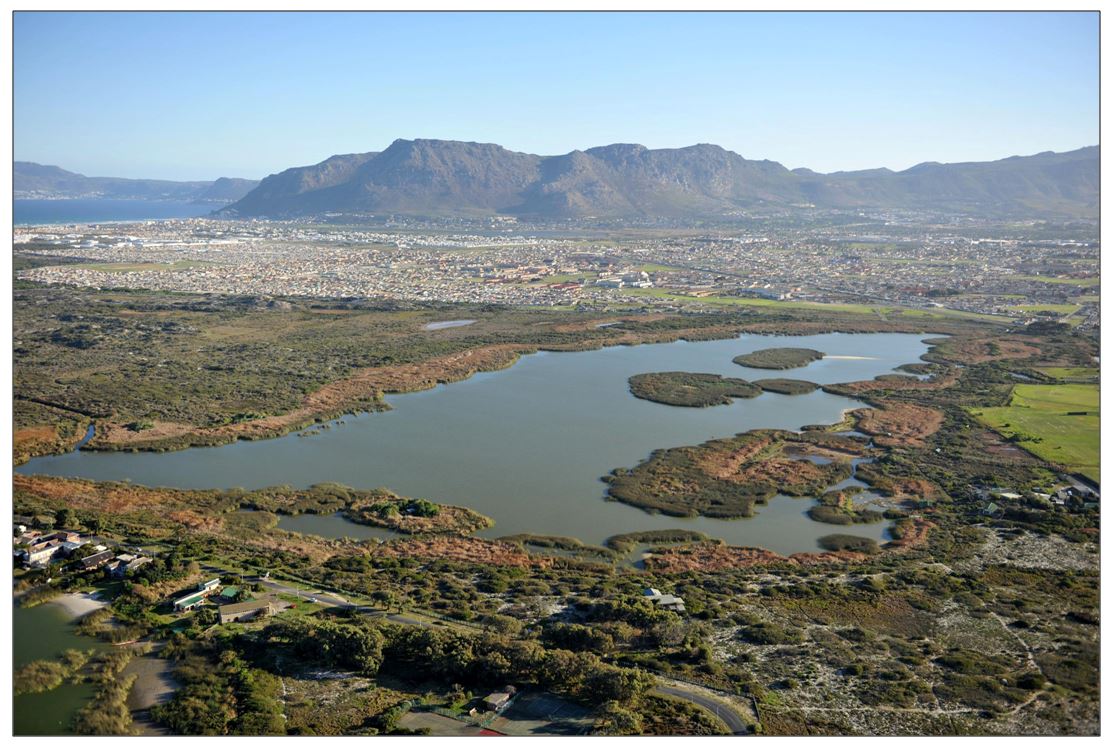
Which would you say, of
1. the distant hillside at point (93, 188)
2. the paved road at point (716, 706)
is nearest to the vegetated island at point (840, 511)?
the paved road at point (716, 706)

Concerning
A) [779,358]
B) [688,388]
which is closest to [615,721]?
[688,388]

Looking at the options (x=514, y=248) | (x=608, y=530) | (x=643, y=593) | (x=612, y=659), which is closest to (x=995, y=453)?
(x=608, y=530)

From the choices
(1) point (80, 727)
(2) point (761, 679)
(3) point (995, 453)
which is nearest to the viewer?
(1) point (80, 727)

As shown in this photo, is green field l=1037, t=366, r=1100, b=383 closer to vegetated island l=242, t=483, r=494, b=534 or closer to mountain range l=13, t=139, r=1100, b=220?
vegetated island l=242, t=483, r=494, b=534

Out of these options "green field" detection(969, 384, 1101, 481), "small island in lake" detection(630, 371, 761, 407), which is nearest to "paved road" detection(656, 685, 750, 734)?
"green field" detection(969, 384, 1101, 481)

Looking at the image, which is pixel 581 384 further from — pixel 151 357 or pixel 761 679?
pixel 761 679

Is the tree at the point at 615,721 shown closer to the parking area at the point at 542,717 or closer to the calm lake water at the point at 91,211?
the parking area at the point at 542,717

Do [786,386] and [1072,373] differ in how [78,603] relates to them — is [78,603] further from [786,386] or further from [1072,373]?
[1072,373]
